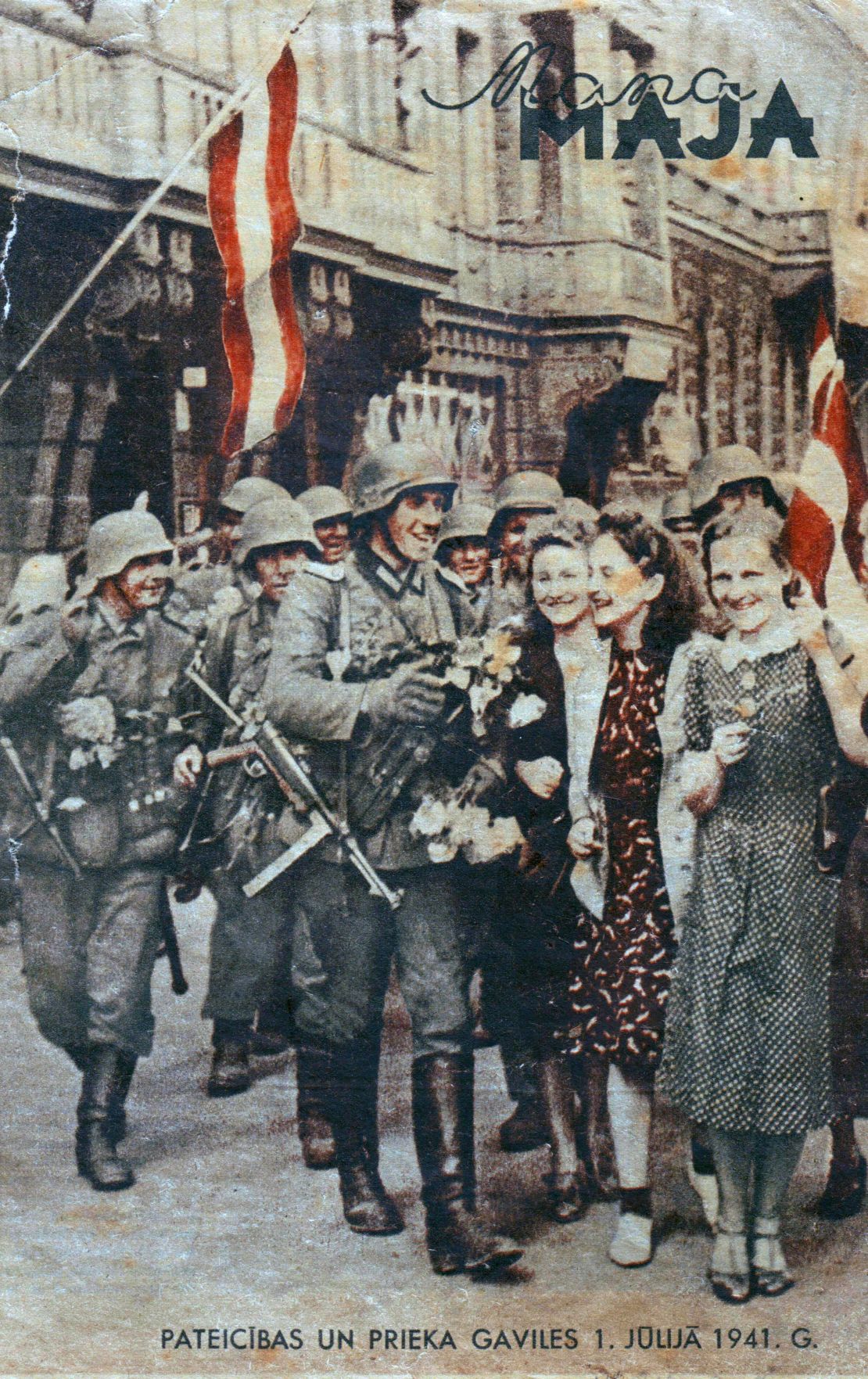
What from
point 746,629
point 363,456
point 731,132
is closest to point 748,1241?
point 746,629

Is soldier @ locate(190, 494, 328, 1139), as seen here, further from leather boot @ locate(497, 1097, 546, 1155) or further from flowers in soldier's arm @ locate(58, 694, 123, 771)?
leather boot @ locate(497, 1097, 546, 1155)

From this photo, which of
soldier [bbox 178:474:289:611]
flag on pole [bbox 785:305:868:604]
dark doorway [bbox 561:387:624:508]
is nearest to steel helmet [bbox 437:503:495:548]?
dark doorway [bbox 561:387:624:508]

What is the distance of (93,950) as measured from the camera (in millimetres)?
4707

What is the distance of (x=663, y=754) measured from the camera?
15.0 ft

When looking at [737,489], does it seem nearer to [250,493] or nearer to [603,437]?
[603,437]

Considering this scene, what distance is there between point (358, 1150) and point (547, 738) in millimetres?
1379

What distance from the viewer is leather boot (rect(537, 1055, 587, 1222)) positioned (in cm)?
463

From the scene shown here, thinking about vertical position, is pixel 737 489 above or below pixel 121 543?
above

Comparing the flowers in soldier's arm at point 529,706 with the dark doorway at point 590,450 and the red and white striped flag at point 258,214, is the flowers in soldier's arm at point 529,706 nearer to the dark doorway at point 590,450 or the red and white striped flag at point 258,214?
the dark doorway at point 590,450

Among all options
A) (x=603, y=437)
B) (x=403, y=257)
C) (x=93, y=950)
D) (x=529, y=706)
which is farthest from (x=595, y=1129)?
(x=403, y=257)

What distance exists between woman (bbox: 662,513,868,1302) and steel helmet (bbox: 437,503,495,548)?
671 mm

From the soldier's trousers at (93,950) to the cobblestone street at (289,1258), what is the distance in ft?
0.22

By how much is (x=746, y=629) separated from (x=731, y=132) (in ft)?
4.97

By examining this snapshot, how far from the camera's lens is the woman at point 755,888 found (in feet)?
14.8
